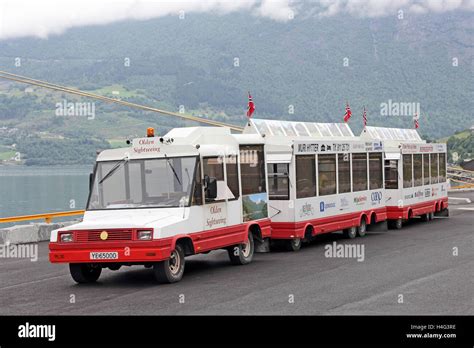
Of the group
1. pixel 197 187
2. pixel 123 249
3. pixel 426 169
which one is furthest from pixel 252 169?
pixel 426 169

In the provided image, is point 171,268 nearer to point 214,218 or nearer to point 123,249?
point 123,249

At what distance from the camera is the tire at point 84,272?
1625 centimetres

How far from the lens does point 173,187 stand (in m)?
16.9

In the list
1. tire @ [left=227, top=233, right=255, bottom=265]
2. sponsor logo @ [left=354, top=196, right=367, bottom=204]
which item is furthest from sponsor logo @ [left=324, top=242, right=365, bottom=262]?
sponsor logo @ [left=354, top=196, right=367, bottom=204]

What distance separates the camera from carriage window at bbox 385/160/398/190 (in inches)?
1180

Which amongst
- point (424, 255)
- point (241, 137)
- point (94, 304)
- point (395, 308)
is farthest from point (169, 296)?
point (424, 255)

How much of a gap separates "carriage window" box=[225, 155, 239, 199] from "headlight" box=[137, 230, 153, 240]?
10.6 ft

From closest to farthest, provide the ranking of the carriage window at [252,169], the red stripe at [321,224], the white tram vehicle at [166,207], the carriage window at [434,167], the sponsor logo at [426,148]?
the white tram vehicle at [166,207] → the carriage window at [252,169] → the red stripe at [321,224] → the sponsor logo at [426,148] → the carriage window at [434,167]

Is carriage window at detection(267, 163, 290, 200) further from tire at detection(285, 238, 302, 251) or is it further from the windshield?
the windshield

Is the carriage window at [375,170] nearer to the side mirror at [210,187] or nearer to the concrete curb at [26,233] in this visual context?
the concrete curb at [26,233]

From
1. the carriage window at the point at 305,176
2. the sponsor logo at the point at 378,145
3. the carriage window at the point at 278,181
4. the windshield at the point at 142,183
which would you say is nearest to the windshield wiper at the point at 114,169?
the windshield at the point at 142,183

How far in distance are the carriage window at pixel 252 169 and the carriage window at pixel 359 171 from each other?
6.32 metres

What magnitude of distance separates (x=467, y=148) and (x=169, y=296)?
154 metres
